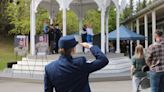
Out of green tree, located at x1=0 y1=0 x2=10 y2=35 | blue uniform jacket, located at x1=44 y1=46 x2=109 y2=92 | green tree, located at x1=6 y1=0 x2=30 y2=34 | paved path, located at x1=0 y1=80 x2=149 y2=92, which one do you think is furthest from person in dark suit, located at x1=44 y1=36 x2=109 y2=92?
green tree, located at x1=0 y1=0 x2=10 y2=35

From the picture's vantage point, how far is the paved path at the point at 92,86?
1641 centimetres

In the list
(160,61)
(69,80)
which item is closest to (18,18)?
(160,61)

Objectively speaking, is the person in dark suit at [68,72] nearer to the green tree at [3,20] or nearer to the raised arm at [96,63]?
the raised arm at [96,63]

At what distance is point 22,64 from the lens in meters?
22.8

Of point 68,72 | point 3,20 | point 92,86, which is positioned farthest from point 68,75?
point 3,20

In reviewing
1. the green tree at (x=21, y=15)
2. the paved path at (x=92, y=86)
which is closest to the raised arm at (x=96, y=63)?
the paved path at (x=92, y=86)

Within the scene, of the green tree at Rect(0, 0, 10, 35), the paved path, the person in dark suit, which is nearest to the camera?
the person in dark suit

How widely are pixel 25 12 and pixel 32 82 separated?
33815 millimetres

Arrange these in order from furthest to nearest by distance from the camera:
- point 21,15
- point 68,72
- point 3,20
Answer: point 3,20 < point 21,15 < point 68,72

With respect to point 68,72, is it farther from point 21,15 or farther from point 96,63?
point 21,15

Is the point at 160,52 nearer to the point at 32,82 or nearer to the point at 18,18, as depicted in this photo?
the point at 32,82

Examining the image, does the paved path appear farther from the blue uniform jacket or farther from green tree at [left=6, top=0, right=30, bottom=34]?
green tree at [left=6, top=0, right=30, bottom=34]

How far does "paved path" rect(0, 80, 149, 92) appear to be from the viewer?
16.4 m

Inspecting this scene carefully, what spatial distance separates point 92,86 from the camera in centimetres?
1759
